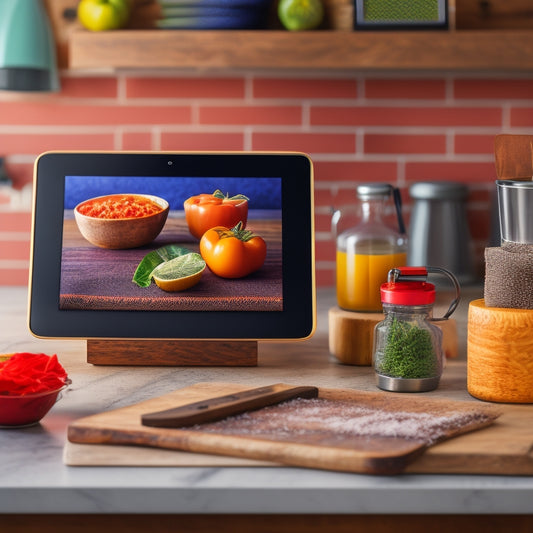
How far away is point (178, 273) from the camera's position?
51.9 inches

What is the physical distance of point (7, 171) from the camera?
2.14 metres

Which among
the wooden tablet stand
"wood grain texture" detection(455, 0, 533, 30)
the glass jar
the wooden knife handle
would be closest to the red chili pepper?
the wooden knife handle

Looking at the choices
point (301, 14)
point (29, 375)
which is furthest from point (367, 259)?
point (301, 14)

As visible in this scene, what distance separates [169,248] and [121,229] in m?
0.08

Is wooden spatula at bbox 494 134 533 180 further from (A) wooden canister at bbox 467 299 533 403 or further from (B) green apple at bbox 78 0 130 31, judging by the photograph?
(B) green apple at bbox 78 0 130 31

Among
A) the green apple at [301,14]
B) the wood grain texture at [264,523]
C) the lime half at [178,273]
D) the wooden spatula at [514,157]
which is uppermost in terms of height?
the green apple at [301,14]

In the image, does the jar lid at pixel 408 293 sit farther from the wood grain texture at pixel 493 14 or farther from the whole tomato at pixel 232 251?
the wood grain texture at pixel 493 14

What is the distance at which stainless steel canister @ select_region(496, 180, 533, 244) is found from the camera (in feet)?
3.69

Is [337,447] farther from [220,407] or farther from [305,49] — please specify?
[305,49]

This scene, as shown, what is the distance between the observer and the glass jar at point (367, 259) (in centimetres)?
137

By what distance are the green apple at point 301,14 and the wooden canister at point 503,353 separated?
0.94 metres

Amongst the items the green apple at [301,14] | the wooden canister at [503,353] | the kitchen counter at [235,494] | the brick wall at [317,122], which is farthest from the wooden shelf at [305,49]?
the kitchen counter at [235,494]

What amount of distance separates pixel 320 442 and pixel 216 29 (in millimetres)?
1170

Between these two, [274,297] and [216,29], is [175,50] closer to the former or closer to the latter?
[216,29]
